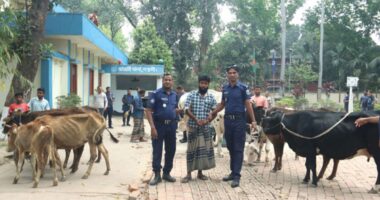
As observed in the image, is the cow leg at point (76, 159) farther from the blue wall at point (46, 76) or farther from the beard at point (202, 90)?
the blue wall at point (46, 76)

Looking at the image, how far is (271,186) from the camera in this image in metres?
8.47

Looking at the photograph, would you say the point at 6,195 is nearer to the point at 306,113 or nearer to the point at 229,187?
the point at 229,187

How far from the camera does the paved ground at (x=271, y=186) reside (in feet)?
25.3

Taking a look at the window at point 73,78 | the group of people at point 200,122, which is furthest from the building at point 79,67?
the group of people at point 200,122

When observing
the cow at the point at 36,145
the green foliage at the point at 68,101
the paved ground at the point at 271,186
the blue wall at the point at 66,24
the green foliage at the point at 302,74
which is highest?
the blue wall at the point at 66,24

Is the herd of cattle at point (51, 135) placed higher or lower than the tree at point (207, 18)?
lower

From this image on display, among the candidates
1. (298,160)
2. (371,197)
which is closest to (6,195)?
(371,197)

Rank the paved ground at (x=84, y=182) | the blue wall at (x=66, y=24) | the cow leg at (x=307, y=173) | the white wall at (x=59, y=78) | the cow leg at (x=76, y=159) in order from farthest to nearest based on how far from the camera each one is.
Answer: the white wall at (x=59, y=78) → the blue wall at (x=66, y=24) → the cow leg at (x=76, y=159) → the cow leg at (x=307, y=173) → the paved ground at (x=84, y=182)

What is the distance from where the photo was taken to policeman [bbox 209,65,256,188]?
8305 mm

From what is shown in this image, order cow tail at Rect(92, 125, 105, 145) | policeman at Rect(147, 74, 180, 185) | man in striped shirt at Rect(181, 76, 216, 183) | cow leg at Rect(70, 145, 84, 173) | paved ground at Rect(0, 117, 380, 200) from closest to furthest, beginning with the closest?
paved ground at Rect(0, 117, 380, 200) < policeman at Rect(147, 74, 180, 185) < man in striped shirt at Rect(181, 76, 216, 183) < cow tail at Rect(92, 125, 105, 145) < cow leg at Rect(70, 145, 84, 173)

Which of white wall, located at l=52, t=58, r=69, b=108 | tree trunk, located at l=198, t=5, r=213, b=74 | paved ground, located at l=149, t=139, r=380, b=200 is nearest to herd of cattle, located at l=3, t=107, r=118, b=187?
paved ground, located at l=149, t=139, r=380, b=200

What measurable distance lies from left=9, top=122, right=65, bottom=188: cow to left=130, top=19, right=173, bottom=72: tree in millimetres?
28507

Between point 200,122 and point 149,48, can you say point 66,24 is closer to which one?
point 200,122

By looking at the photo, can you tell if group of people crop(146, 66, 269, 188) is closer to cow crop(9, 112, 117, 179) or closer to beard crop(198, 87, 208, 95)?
beard crop(198, 87, 208, 95)
